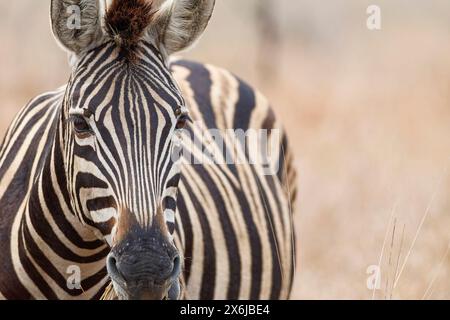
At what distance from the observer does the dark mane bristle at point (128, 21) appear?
3936 mm

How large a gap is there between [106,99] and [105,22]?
0.40 meters

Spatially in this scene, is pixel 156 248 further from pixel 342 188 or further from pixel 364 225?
pixel 342 188

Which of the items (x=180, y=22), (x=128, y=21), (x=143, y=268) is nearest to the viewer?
(x=143, y=268)

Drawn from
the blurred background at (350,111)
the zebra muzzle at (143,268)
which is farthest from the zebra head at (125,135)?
the blurred background at (350,111)

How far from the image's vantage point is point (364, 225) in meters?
9.70

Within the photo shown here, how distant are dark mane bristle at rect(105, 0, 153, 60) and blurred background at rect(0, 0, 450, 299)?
6.62 feet

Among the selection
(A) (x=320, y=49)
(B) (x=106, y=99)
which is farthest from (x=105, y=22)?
(A) (x=320, y=49)

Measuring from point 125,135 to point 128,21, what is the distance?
543mm

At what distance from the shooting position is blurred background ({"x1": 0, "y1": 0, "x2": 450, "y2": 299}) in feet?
28.0

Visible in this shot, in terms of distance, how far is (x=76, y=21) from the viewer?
13.3 ft

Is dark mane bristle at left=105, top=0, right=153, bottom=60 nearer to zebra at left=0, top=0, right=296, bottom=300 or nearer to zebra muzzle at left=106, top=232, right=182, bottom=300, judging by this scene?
zebra at left=0, top=0, right=296, bottom=300

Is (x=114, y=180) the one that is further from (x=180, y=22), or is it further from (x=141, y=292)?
(x=180, y=22)

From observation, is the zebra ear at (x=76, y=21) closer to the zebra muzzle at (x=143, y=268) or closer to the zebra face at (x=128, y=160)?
the zebra face at (x=128, y=160)

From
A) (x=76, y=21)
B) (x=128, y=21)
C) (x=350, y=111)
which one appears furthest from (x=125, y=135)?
(x=350, y=111)
